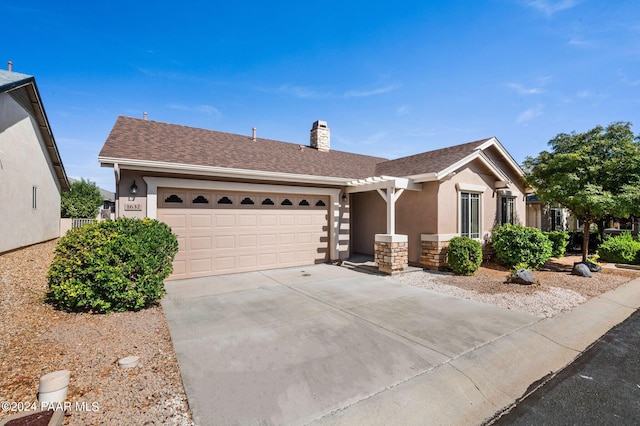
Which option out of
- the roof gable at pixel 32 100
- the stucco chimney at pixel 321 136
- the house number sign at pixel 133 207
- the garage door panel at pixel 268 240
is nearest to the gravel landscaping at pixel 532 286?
the garage door panel at pixel 268 240

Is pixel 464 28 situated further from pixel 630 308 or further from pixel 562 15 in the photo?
pixel 630 308

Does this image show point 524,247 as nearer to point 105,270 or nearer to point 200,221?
point 200,221

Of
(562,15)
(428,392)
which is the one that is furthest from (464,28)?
(428,392)

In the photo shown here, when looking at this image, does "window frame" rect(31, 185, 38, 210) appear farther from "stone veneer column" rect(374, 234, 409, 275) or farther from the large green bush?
"stone veneer column" rect(374, 234, 409, 275)

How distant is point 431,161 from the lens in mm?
10438

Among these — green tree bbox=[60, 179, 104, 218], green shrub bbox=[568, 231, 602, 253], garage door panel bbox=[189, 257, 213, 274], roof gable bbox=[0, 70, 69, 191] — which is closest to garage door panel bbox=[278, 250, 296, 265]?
garage door panel bbox=[189, 257, 213, 274]

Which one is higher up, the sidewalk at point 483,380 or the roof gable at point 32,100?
the roof gable at point 32,100

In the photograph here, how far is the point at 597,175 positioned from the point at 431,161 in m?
5.49

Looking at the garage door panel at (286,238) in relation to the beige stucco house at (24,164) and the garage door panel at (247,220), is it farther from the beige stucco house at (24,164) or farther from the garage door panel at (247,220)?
the beige stucco house at (24,164)

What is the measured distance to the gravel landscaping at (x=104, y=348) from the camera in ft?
8.61

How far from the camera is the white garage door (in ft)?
26.7

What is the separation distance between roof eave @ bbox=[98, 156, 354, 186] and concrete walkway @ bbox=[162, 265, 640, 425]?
10.7ft

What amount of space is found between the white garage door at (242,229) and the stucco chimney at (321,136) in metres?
4.15

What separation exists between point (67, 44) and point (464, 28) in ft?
40.8
